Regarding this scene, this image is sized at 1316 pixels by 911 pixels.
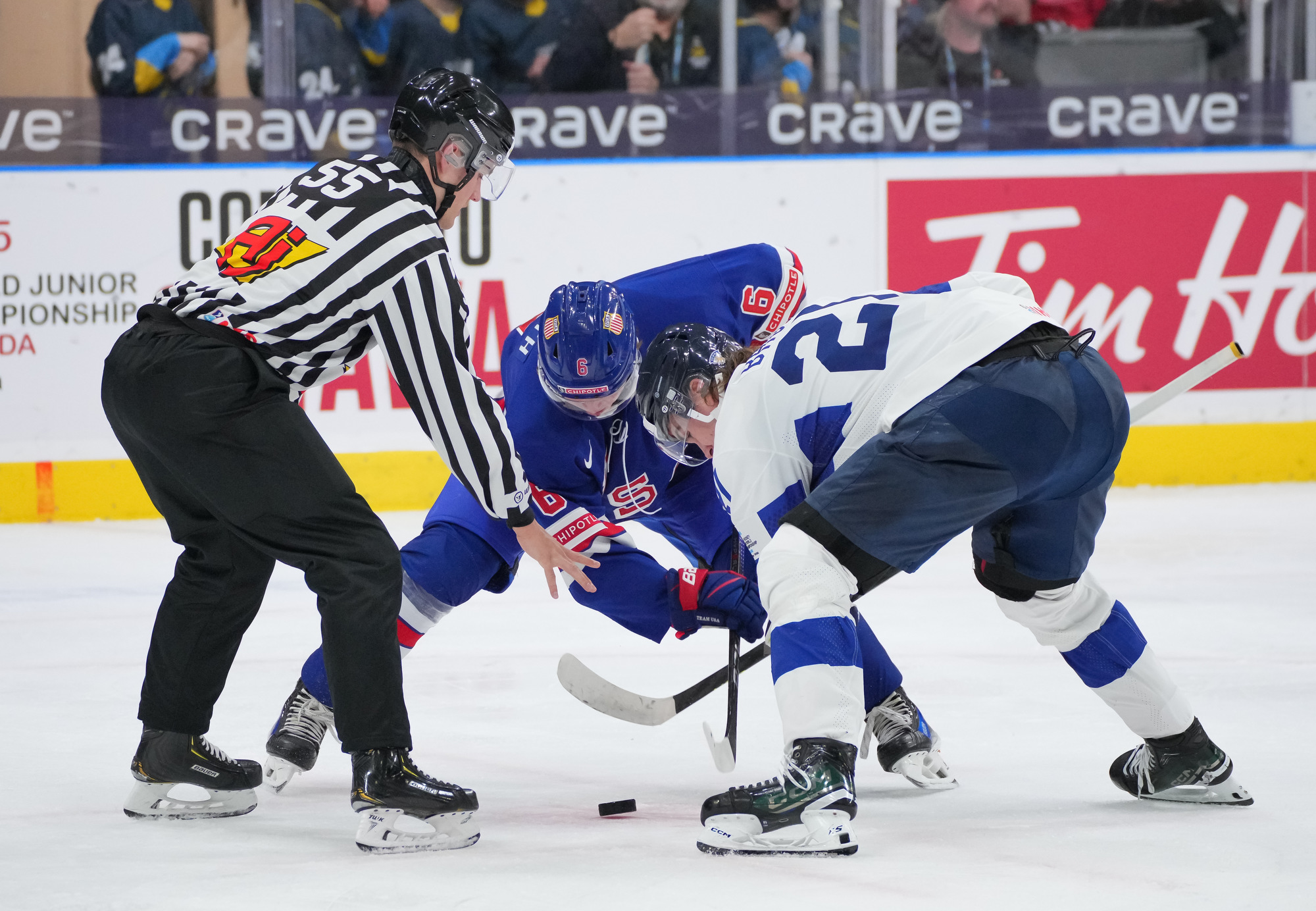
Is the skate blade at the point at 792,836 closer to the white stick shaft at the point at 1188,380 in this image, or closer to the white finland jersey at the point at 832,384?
the white finland jersey at the point at 832,384

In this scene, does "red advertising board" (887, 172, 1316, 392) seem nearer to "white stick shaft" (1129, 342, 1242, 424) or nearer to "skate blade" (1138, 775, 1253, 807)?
"white stick shaft" (1129, 342, 1242, 424)

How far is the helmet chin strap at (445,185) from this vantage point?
2414mm

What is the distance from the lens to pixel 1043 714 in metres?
3.04

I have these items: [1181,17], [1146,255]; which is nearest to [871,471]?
[1146,255]

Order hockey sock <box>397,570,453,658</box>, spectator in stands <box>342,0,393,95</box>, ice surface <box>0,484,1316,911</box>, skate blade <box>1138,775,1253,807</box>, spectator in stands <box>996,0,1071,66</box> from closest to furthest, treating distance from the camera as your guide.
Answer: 1. ice surface <box>0,484,1316,911</box>
2. skate blade <box>1138,775,1253,807</box>
3. hockey sock <box>397,570,453,658</box>
4. spectator in stands <box>342,0,393,95</box>
5. spectator in stands <box>996,0,1071,66</box>

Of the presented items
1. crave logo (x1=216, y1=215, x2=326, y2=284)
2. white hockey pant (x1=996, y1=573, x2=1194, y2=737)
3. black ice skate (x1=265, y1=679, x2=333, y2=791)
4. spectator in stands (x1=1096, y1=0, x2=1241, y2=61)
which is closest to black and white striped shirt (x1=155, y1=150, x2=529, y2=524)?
crave logo (x1=216, y1=215, x2=326, y2=284)

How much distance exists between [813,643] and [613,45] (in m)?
4.39

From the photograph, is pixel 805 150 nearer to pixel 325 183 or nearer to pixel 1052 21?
pixel 1052 21

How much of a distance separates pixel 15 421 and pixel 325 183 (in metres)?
3.65

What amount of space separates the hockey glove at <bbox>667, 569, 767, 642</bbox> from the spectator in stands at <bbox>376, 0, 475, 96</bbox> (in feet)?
12.4

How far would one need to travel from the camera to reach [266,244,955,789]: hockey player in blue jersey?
8.75ft

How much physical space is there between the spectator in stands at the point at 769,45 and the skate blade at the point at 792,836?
172 inches

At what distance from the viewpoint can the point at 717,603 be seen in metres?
2.67

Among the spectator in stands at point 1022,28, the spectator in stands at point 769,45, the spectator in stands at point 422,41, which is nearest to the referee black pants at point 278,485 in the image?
the spectator in stands at point 422,41
